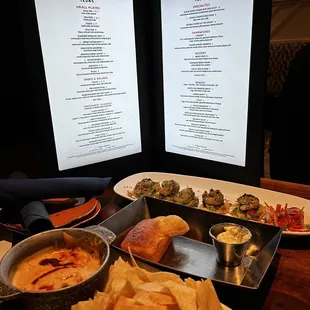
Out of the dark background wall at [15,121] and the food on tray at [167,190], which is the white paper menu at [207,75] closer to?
the food on tray at [167,190]

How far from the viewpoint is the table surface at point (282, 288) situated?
67 cm

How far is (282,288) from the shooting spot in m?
0.73

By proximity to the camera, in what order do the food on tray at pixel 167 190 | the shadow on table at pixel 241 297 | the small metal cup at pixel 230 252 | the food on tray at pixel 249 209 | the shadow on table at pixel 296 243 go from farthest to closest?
1. the food on tray at pixel 167 190
2. the food on tray at pixel 249 209
3. the shadow on table at pixel 296 243
4. the small metal cup at pixel 230 252
5. the shadow on table at pixel 241 297

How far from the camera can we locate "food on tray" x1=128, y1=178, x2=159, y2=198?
115cm

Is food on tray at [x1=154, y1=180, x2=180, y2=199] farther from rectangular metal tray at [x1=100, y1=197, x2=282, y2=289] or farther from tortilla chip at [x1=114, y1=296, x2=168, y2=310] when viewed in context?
tortilla chip at [x1=114, y1=296, x2=168, y2=310]

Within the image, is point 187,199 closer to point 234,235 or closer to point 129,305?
point 234,235

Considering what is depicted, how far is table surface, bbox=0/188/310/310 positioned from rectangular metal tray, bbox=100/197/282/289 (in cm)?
3

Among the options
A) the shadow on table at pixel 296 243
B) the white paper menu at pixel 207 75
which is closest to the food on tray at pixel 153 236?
the shadow on table at pixel 296 243

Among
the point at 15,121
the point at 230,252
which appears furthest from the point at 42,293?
the point at 15,121

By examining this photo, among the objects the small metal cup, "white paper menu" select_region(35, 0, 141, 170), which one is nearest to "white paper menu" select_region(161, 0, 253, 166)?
"white paper menu" select_region(35, 0, 141, 170)

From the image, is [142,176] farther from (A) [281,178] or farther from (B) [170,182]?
(A) [281,178]

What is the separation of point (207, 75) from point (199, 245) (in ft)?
2.02

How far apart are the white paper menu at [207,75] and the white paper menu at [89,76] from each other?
15 cm

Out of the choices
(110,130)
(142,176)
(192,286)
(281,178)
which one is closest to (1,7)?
(110,130)
